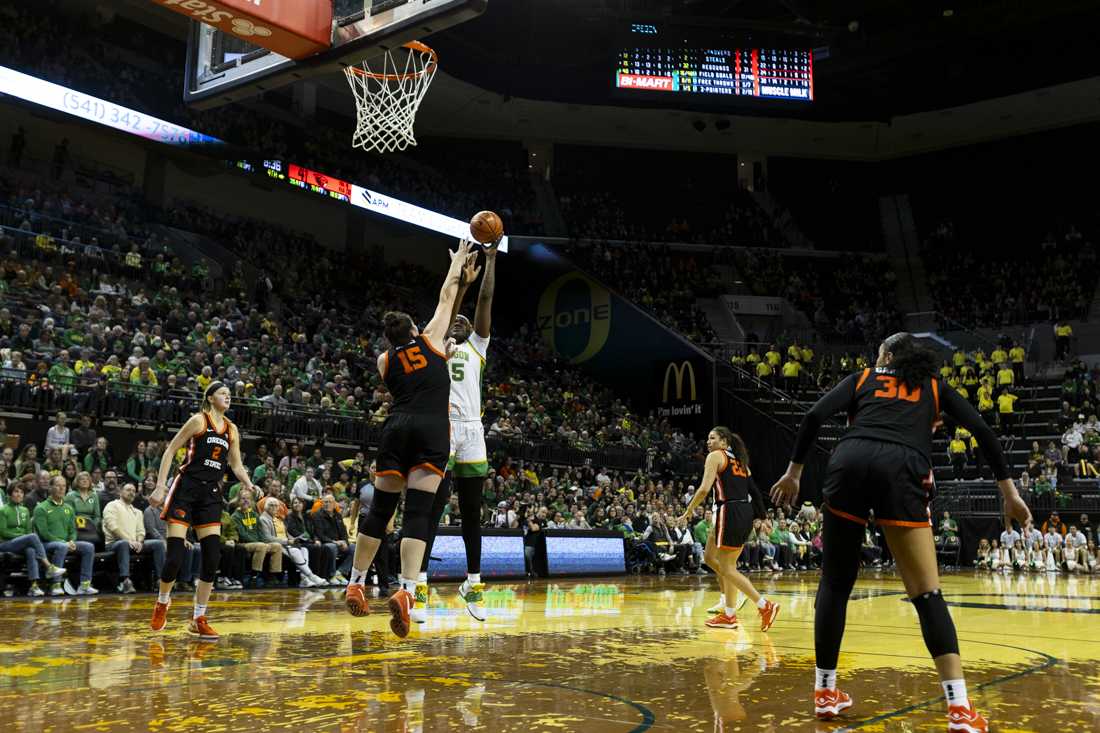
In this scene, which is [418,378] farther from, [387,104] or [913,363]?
[387,104]

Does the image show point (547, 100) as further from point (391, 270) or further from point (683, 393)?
point (683, 393)

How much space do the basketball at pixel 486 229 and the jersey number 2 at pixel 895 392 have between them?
276cm

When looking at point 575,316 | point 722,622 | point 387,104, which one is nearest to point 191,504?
point 722,622

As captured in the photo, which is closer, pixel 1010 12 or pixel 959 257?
pixel 1010 12

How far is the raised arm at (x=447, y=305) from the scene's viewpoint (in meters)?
5.60

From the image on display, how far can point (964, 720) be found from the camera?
3.43 meters

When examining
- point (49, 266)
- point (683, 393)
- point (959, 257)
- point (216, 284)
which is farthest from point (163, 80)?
point (959, 257)

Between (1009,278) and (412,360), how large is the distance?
32.8 meters

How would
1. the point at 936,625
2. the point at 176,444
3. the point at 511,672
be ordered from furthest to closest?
the point at 176,444
the point at 511,672
the point at 936,625

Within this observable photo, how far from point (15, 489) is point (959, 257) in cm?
3296

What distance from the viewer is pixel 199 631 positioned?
20.6 ft

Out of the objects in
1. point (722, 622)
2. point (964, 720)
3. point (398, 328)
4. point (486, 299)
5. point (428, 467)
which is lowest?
point (722, 622)

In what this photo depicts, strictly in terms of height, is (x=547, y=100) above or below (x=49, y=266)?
above

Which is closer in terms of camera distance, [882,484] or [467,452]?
[882,484]
